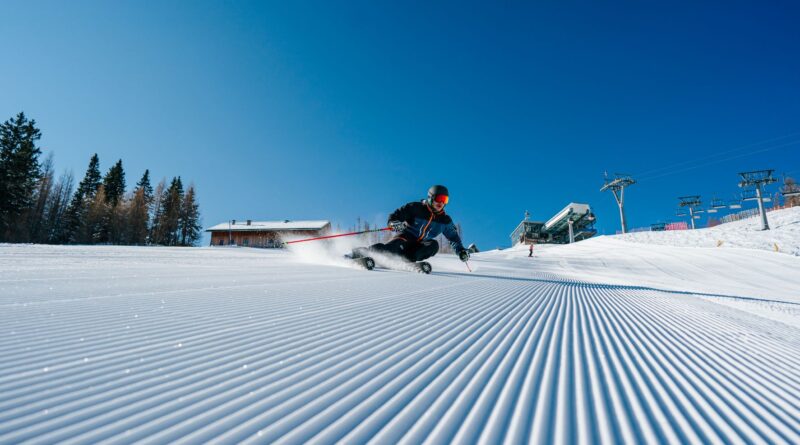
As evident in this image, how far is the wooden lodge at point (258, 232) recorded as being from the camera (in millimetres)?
38688

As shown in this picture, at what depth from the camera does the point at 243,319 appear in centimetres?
185

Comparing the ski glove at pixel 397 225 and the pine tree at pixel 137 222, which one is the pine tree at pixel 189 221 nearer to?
the pine tree at pixel 137 222

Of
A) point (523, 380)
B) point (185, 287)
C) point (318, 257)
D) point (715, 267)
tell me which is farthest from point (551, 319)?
point (715, 267)

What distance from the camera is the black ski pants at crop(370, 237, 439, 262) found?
6766mm

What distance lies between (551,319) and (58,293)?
3693mm

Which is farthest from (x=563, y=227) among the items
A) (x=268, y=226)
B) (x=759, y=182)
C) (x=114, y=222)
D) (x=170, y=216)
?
(x=114, y=222)

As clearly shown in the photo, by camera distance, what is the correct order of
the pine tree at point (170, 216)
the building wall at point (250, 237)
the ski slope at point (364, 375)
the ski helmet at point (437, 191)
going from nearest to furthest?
1. the ski slope at point (364, 375)
2. the ski helmet at point (437, 191)
3. the building wall at point (250, 237)
4. the pine tree at point (170, 216)

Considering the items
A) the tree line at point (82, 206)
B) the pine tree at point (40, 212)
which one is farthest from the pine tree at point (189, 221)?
the pine tree at point (40, 212)

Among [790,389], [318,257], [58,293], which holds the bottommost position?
[790,389]

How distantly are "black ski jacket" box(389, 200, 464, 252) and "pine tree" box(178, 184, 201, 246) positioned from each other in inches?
1743

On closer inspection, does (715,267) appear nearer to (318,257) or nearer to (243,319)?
(318,257)

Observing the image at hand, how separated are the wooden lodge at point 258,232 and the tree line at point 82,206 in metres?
5.45

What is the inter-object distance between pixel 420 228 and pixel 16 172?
3803 cm

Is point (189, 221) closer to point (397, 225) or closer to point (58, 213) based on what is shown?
point (58, 213)
